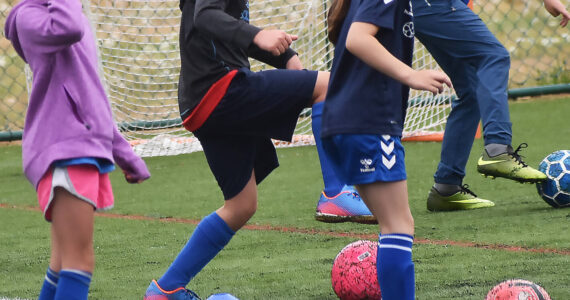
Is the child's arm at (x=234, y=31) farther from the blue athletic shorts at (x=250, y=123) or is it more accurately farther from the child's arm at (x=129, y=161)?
the child's arm at (x=129, y=161)

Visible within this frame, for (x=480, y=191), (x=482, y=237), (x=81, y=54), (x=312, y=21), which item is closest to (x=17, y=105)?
Answer: (x=312, y=21)

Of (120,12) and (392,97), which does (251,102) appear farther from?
(120,12)

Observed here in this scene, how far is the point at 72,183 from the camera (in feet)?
9.59

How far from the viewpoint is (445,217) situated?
5.18 m

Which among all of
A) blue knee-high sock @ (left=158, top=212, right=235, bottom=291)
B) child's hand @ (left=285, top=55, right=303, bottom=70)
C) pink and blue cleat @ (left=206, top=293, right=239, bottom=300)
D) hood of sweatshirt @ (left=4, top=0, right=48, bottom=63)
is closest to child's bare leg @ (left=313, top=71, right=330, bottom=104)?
child's hand @ (left=285, top=55, right=303, bottom=70)

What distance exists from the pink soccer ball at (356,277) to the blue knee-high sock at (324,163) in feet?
1.49

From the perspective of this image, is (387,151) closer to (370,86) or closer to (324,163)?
(370,86)

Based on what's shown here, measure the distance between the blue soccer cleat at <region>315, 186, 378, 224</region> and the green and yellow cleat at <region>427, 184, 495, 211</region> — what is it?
0.54 meters

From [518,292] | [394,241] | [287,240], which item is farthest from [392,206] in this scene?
[287,240]

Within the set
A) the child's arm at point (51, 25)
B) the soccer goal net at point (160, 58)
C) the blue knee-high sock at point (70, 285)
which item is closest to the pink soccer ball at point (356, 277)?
the blue knee-high sock at point (70, 285)

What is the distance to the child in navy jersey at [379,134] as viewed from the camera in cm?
304

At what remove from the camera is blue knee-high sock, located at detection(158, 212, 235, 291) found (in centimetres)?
361

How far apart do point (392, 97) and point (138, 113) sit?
5.57 meters

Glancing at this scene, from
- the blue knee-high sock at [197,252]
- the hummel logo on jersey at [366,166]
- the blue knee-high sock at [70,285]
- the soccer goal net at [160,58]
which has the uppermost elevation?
the hummel logo on jersey at [366,166]
